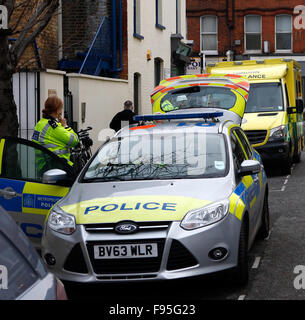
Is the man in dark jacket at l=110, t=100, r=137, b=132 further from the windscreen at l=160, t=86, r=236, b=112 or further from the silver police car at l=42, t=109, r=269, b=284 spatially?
the silver police car at l=42, t=109, r=269, b=284

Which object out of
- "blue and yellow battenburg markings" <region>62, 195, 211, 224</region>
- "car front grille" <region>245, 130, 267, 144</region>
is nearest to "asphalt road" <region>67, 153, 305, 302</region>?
"blue and yellow battenburg markings" <region>62, 195, 211, 224</region>

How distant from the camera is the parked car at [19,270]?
2902 mm

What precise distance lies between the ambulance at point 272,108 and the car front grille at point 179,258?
10462 mm

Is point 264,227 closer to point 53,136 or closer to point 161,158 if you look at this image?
point 161,158

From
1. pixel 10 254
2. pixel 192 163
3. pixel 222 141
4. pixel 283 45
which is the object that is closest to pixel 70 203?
pixel 192 163

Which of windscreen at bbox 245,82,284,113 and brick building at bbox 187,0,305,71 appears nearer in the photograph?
windscreen at bbox 245,82,284,113

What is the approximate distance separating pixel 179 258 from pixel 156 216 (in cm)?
41

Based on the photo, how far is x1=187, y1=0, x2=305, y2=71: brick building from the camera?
42.6 meters

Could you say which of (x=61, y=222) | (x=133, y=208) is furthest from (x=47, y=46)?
(x=133, y=208)

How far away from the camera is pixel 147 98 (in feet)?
82.4

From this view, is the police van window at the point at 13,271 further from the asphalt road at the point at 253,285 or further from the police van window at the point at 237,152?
the police van window at the point at 237,152

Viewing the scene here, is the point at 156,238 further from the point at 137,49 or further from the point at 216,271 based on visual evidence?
the point at 137,49
